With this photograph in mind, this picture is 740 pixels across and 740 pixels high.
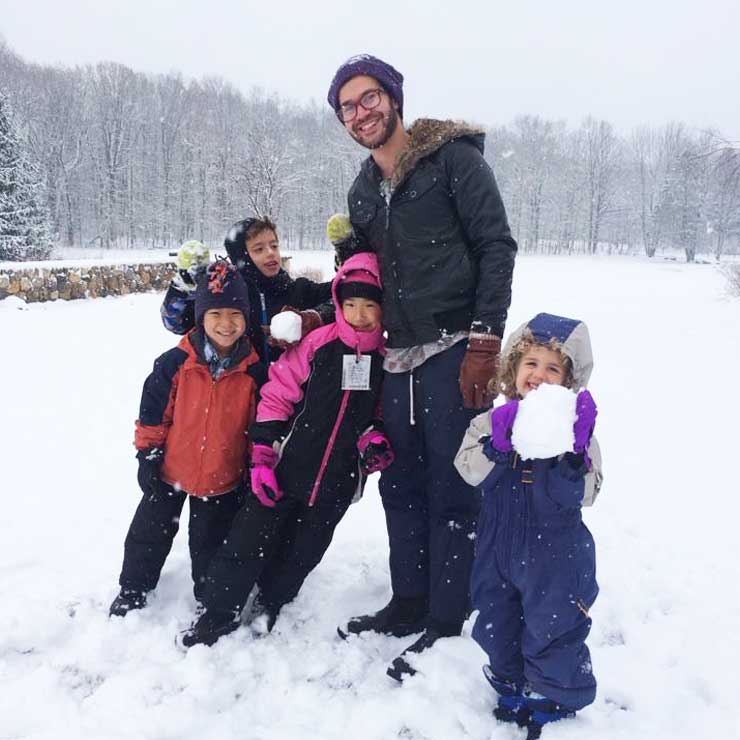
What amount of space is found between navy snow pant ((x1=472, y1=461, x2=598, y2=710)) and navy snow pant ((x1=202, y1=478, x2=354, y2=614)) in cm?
84

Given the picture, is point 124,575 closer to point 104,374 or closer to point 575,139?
point 104,374

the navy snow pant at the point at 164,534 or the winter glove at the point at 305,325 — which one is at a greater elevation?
the winter glove at the point at 305,325

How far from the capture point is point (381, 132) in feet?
7.66

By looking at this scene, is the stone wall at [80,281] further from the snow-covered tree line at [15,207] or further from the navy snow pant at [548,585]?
the navy snow pant at [548,585]

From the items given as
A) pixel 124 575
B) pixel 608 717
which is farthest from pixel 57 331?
pixel 608 717

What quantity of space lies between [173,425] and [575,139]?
57886 millimetres

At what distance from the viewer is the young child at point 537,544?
74.0 inches

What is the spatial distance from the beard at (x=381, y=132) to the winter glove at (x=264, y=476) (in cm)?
134

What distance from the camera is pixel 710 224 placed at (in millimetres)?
49969

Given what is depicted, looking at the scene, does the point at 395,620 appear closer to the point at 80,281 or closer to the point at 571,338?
the point at 571,338

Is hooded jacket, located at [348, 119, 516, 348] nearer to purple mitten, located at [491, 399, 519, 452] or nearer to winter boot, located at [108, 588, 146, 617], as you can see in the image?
purple mitten, located at [491, 399, 519, 452]

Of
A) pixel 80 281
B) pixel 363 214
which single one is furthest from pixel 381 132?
pixel 80 281

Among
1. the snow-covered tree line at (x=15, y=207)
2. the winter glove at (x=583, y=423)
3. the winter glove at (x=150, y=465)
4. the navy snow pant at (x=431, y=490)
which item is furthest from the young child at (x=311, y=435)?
the snow-covered tree line at (x=15, y=207)

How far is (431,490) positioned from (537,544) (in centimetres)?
61
